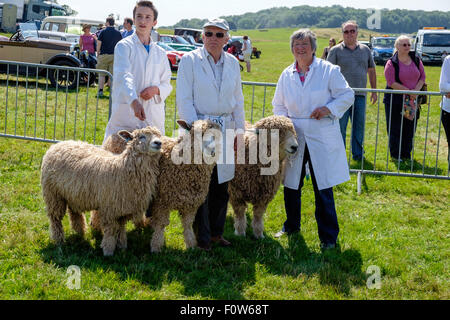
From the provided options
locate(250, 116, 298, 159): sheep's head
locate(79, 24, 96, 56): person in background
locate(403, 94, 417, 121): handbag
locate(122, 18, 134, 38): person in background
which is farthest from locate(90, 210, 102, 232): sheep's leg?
locate(79, 24, 96, 56): person in background

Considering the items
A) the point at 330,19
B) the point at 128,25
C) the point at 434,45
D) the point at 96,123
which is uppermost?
→ the point at 330,19

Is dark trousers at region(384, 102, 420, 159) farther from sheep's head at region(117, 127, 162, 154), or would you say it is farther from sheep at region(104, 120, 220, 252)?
sheep's head at region(117, 127, 162, 154)

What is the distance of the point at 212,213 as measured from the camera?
15.3ft

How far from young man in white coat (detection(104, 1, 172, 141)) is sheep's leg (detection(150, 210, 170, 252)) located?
2.73 feet

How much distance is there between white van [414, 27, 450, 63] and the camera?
29.6 meters

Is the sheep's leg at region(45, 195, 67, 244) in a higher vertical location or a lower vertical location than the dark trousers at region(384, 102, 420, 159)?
lower

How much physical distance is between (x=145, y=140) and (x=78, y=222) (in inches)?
48.1

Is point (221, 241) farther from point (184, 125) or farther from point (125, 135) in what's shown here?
point (125, 135)

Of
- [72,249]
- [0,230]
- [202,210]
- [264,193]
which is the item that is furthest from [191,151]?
[0,230]

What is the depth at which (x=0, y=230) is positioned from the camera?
4.64 m

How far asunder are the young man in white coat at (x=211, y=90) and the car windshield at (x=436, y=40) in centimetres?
2889

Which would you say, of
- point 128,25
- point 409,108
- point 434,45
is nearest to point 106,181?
point 409,108

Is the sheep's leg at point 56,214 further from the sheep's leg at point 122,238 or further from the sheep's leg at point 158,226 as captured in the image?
the sheep's leg at point 158,226

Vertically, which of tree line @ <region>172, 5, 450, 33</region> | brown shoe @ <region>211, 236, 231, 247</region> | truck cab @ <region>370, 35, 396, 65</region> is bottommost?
brown shoe @ <region>211, 236, 231, 247</region>
